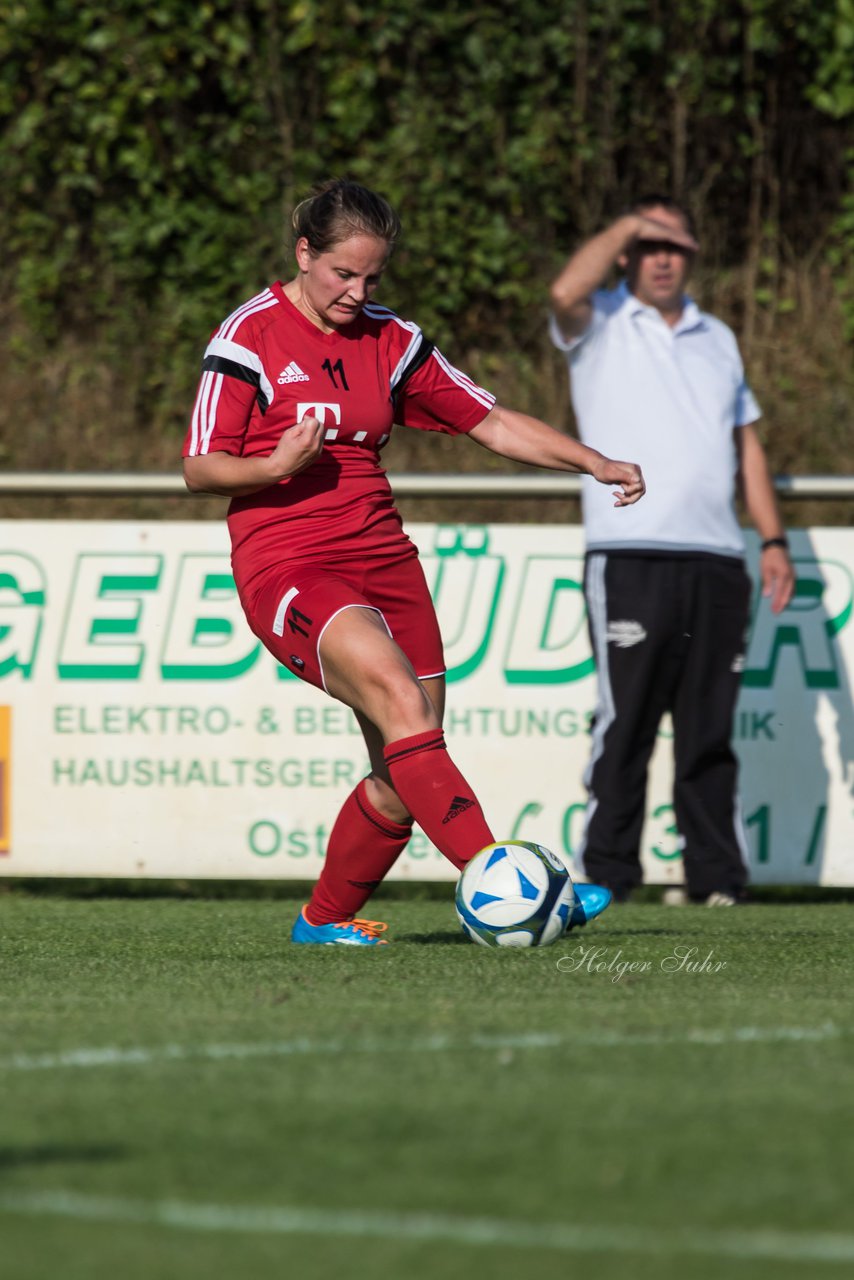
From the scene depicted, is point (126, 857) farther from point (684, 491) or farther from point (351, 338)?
point (351, 338)

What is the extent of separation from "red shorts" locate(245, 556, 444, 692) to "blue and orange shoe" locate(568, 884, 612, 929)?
30.4 inches

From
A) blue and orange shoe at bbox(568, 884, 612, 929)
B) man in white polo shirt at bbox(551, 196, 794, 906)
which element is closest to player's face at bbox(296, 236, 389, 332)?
blue and orange shoe at bbox(568, 884, 612, 929)

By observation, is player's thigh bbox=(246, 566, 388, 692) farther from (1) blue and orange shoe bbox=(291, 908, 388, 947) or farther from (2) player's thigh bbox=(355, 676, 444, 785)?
(1) blue and orange shoe bbox=(291, 908, 388, 947)

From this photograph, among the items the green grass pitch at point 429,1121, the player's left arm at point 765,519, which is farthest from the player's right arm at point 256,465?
the player's left arm at point 765,519

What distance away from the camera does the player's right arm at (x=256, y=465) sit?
4.81m

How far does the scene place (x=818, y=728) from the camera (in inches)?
303

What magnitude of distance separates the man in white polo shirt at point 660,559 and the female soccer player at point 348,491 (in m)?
1.70

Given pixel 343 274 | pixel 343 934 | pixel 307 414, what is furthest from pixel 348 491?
pixel 343 934

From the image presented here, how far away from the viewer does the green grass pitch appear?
7.56 feet

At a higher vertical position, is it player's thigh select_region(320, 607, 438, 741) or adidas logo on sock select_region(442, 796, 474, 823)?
player's thigh select_region(320, 607, 438, 741)

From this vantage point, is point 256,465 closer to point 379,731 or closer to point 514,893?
point 379,731

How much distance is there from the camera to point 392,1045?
350 cm

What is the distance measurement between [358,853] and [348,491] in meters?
1.01

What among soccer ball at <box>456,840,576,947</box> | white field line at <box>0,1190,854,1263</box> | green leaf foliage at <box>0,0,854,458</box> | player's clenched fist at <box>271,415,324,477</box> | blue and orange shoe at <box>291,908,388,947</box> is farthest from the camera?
green leaf foliage at <box>0,0,854,458</box>
